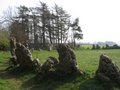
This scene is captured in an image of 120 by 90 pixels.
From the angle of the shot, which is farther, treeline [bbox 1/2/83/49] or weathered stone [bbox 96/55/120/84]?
treeline [bbox 1/2/83/49]

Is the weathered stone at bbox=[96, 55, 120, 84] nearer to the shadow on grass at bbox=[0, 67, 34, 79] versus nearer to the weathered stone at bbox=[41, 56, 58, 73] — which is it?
the weathered stone at bbox=[41, 56, 58, 73]

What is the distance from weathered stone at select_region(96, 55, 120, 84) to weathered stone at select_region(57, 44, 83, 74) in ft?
6.61

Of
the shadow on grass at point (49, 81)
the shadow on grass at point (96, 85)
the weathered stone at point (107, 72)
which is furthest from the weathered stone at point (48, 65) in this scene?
the weathered stone at point (107, 72)

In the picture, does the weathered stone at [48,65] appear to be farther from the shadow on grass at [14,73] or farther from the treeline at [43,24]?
the treeline at [43,24]

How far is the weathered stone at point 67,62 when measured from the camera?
70.3ft

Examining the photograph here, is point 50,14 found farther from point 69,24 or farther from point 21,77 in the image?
point 21,77

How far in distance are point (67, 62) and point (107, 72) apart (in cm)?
370

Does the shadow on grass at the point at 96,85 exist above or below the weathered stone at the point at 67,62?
below

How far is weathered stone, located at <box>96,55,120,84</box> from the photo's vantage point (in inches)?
736

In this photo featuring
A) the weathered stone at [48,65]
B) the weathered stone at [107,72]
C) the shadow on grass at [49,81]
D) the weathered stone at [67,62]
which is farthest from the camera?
the weathered stone at [48,65]

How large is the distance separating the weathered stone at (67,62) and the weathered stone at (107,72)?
79.3 inches

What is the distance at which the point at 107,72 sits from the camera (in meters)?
19.0

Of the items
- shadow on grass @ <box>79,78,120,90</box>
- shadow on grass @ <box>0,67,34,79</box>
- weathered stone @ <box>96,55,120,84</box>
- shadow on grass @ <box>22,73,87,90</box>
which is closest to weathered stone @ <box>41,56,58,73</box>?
shadow on grass @ <box>22,73,87,90</box>

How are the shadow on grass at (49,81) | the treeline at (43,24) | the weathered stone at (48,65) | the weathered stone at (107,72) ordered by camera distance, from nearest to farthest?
1. the weathered stone at (107,72)
2. the shadow on grass at (49,81)
3. the weathered stone at (48,65)
4. the treeline at (43,24)
